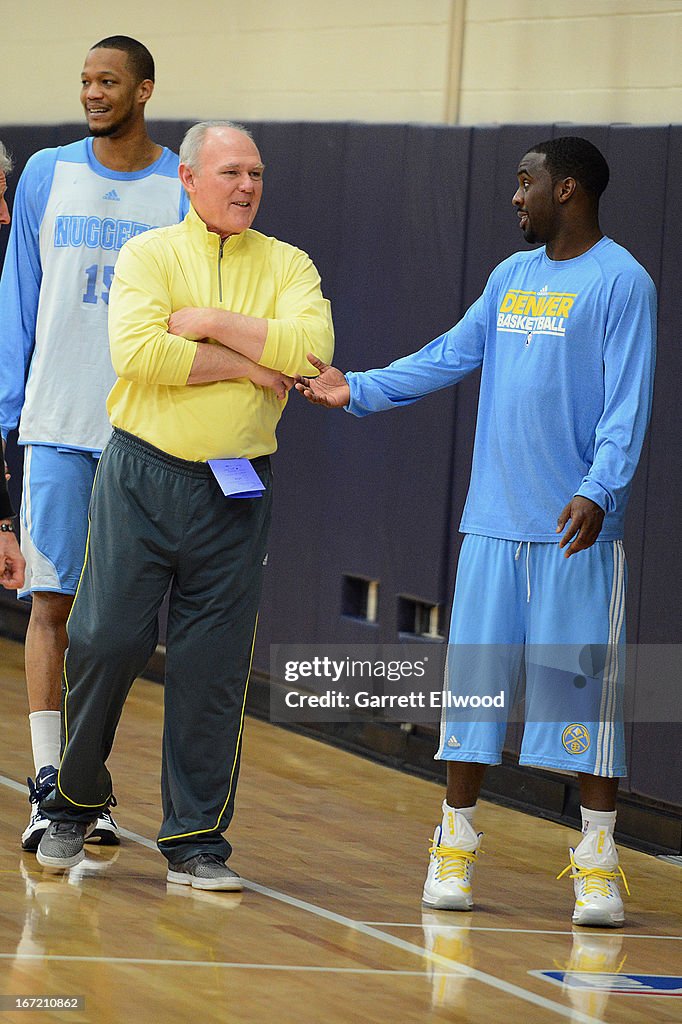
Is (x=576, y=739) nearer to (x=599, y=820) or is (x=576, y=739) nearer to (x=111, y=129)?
(x=599, y=820)

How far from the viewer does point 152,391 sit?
405 cm

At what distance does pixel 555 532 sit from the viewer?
4.14 meters

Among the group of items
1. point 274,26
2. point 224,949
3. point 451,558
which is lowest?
point 224,949

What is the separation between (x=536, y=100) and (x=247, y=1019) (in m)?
3.41

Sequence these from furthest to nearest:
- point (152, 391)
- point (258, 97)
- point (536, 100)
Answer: point (258, 97), point (536, 100), point (152, 391)

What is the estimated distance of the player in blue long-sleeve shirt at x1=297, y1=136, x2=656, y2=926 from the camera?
4.09 m

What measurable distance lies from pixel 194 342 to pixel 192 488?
12.9 inches

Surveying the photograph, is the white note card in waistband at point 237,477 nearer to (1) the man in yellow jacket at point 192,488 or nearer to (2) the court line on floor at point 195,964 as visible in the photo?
(1) the man in yellow jacket at point 192,488

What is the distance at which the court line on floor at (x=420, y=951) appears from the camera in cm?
344

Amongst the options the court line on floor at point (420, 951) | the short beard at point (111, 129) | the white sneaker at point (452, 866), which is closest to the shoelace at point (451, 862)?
the white sneaker at point (452, 866)

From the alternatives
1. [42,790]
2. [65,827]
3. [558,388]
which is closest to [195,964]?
[65,827]

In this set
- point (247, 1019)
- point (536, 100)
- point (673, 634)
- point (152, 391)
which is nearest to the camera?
point (247, 1019)

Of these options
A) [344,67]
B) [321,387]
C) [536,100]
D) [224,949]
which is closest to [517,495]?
[321,387]

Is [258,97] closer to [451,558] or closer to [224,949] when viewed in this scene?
[451,558]
